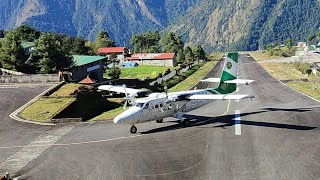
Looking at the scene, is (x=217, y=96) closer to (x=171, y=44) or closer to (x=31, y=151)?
(x=31, y=151)

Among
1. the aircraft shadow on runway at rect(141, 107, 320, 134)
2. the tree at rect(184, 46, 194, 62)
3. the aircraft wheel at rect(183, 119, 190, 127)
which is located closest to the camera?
the aircraft shadow on runway at rect(141, 107, 320, 134)

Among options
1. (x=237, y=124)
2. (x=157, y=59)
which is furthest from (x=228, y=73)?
(x=157, y=59)

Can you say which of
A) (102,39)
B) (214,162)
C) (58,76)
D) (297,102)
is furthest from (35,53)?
(102,39)

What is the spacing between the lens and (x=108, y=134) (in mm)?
38000

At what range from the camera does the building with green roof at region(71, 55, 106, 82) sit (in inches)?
2936

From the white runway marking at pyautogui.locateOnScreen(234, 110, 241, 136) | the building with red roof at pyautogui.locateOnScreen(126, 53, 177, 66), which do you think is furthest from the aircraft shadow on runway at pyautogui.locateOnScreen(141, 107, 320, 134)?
the building with red roof at pyautogui.locateOnScreen(126, 53, 177, 66)

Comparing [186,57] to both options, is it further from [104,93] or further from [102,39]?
[104,93]

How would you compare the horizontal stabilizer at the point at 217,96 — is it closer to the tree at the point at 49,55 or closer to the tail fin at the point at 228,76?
the tail fin at the point at 228,76

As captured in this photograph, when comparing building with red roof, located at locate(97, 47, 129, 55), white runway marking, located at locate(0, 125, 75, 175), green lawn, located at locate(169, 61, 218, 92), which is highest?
building with red roof, located at locate(97, 47, 129, 55)

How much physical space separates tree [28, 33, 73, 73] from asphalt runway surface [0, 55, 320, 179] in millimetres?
25497

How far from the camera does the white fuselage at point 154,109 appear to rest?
35344mm

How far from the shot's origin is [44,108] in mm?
48844

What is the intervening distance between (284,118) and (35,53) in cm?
5099

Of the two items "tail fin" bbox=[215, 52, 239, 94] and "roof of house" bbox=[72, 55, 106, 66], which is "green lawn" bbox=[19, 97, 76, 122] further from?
"roof of house" bbox=[72, 55, 106, 66]
